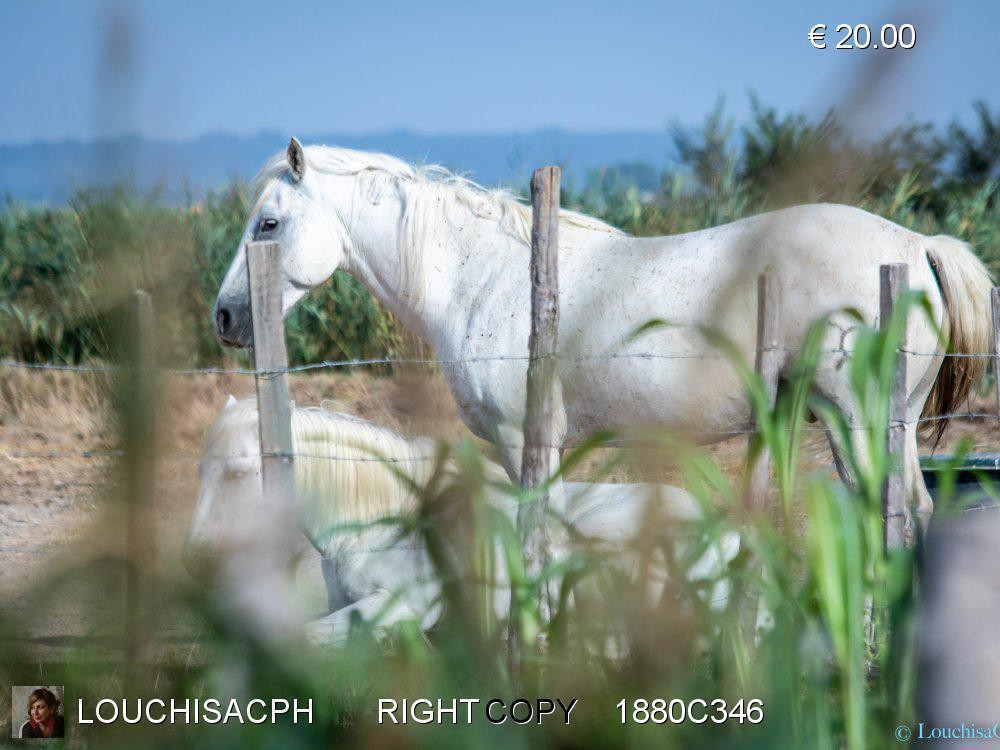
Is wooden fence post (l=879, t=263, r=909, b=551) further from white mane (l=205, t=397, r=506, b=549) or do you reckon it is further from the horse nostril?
the horse nostril

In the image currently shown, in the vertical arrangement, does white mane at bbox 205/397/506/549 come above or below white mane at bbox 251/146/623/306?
below

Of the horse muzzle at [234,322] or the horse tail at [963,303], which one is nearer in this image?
the horse tail at [963,303]

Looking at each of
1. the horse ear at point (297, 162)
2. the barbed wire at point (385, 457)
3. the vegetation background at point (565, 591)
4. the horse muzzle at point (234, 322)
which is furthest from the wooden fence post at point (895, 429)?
the horse muzzle at point (234, 322)

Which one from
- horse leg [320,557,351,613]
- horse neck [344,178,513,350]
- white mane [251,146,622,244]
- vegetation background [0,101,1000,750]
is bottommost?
horse leg [320,557,351,613]

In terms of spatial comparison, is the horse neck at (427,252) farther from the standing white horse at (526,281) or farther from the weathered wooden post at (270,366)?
the weathered wooden post at (270,366)

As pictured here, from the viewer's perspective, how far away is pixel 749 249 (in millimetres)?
580

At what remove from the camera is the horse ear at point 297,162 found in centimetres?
412

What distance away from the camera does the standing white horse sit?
12.2ft

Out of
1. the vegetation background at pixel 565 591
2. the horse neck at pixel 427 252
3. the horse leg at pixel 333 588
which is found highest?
the horse neck at pixel 427 252

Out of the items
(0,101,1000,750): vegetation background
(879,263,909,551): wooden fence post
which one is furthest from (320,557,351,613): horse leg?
(0,101,1000,750): vegetation background

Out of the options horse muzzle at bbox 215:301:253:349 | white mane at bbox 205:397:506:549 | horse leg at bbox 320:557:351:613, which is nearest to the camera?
white mane at bbox 205:397:506:549

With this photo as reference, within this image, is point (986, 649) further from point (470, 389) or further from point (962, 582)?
point (470, 389)

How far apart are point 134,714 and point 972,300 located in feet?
12.7

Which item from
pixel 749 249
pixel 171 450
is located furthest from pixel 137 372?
pixel 749 249
